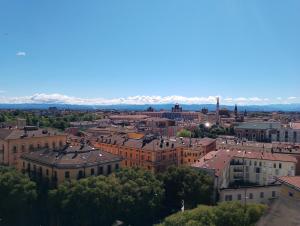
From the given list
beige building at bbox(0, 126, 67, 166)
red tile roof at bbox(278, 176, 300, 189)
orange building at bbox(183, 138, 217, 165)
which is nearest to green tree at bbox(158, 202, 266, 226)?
red tile roof at bbox(278, 176, 300, 189)

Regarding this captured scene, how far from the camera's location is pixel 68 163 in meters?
58.8

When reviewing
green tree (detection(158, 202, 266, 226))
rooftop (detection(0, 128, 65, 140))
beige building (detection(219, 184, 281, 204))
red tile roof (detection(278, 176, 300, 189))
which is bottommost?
beige building (detection(219, 184, 281, 204))

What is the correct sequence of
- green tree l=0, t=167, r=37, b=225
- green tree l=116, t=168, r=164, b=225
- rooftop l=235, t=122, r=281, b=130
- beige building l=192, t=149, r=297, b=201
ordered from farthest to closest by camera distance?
rooftop l=235, t=122, r=281, b=130 → beige building l=192, t=149, r=297, b=201 → green tree l=0, t=167, r=37, b=225 → green tree l=116, t=168, r=164, b=225

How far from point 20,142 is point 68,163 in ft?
66.8

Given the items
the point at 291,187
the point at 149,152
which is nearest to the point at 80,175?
Result: the point at 149,152

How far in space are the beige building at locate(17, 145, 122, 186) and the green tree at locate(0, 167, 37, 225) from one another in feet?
17.1

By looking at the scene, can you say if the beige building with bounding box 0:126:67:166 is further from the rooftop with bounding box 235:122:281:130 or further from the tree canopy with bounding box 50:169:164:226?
the rooftop with bounding box 235:122:281:130

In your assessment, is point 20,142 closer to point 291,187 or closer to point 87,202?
point 87,202

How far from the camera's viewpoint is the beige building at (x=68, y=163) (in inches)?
2298

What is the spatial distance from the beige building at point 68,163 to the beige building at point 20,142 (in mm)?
5789

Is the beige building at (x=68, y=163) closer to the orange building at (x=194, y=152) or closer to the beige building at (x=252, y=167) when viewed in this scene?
the beige building at (x=252, y=167)

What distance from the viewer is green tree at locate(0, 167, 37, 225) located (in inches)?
2064

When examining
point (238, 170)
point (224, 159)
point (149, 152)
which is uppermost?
point (149, 152)

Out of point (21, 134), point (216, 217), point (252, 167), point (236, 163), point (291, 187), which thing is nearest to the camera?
point (216, 217)
